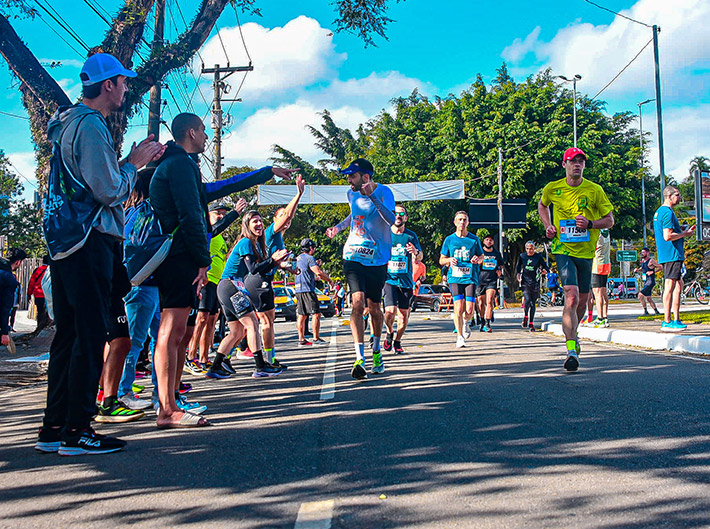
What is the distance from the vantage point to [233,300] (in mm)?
7574

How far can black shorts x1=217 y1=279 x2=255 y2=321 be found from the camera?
7.54m

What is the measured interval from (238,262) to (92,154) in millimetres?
4048

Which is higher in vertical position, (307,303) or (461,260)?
(461,260)

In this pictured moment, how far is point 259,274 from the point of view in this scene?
7.97 metres

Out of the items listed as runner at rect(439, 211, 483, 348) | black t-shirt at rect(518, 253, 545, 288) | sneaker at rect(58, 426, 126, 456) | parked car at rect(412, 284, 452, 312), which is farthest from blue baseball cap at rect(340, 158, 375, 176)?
parked car at rect(412, 284, 452, 312)

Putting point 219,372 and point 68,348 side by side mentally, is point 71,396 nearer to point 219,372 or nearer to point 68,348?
point 68,348

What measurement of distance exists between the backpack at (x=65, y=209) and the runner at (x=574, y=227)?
454 centimetres

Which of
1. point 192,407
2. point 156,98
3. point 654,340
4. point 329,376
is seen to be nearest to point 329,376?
point 329,376

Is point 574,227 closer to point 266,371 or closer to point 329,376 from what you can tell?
point 329,376

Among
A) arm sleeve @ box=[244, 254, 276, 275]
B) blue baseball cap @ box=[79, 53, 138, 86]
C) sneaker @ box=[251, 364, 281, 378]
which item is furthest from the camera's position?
arm sleeve @ box=[244, 254, 276, 275]

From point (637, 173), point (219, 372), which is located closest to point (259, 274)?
point (219, 372)

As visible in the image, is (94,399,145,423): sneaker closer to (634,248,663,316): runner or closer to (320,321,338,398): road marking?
(320,321,338,398): road marking

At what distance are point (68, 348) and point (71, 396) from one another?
0.93ft

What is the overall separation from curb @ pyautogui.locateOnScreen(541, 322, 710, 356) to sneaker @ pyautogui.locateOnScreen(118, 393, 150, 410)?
6103 mm
